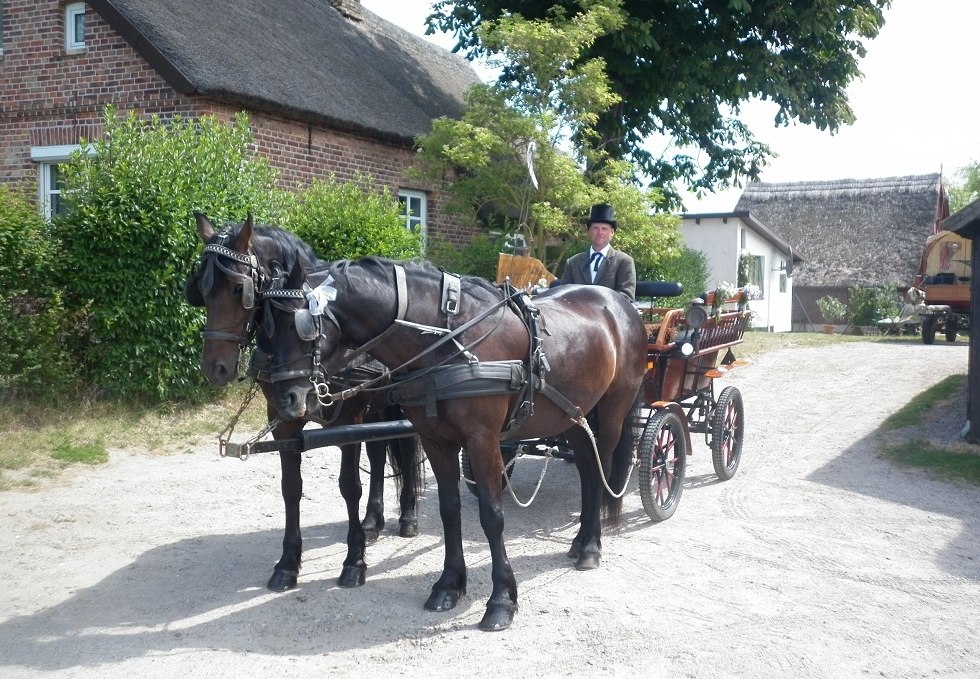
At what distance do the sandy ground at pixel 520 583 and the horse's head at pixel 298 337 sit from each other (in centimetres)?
124

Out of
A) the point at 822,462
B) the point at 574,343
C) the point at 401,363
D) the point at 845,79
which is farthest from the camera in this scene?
the point at 845,79

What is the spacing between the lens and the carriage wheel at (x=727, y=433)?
791 cm

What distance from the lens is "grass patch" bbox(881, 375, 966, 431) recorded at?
34.3 feet

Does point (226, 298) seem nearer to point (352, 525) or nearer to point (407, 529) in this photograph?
point (352, 525)

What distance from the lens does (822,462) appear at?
8.91 metres

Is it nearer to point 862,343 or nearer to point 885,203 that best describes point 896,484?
point 862,343

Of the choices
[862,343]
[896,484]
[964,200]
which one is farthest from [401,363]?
[964,200]

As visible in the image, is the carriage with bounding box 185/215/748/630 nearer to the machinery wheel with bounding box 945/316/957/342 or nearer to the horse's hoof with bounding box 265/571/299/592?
the horse's hoof with bounding box 265/571/299/592

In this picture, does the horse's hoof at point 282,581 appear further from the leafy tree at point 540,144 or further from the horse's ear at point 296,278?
the leafy tree at point 540,144

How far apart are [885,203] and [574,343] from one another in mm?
34105

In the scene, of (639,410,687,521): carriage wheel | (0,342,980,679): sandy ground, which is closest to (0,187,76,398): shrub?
(0,342,980,679): sandy ground

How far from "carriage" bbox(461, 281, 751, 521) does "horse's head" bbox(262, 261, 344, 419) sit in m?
2.13

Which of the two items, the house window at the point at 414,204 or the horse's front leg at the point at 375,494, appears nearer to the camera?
the horse's front leg at the point at 375,494

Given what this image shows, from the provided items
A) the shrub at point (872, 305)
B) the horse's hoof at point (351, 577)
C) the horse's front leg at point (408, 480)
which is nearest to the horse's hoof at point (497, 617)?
the horse's hoof at point (351, 577)
